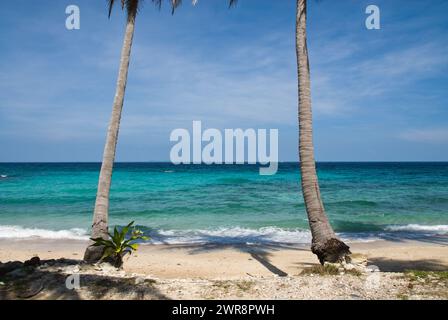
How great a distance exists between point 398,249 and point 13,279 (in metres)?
13.0

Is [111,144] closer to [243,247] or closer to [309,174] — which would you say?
[309,174]

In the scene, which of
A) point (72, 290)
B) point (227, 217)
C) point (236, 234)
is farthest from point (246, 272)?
point (227, 217)

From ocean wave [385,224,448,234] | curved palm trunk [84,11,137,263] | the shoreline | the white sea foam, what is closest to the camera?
curved palm trunk [84,11,137,263]

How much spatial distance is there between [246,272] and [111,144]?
18.0ft

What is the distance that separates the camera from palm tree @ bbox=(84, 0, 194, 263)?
931 centimetres

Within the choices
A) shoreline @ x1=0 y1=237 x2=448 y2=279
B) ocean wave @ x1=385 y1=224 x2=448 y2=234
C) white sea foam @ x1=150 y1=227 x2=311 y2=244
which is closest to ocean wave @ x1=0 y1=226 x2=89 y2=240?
shoreline @ x1=0 y1=237 x2=448 y2=279

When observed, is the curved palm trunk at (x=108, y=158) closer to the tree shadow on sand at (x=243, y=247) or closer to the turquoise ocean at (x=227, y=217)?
the tree shadow on sand at (x=243, y=247)

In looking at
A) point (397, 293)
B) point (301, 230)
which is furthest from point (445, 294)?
point (301, 230)

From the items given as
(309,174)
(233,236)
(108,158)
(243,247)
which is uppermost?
(108,158)

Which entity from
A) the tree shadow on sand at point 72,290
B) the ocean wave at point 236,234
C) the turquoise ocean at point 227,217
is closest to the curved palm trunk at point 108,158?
the tree shadow on sand at point 72,290

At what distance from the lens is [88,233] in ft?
59.5

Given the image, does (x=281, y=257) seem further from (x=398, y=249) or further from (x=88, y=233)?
(x=88, y=233)

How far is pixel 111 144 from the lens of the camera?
9773 millimetres

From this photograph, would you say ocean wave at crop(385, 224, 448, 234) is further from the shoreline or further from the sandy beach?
the sandy beach
